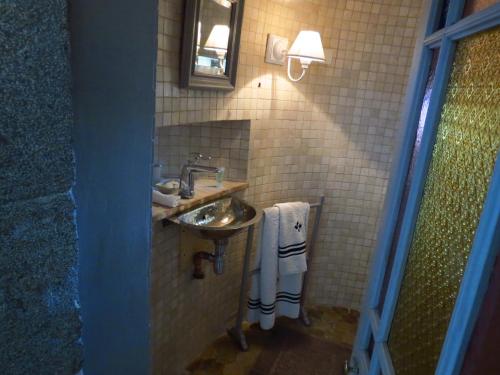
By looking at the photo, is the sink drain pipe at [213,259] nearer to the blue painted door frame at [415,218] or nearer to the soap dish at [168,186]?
the soap dish at [168,186]

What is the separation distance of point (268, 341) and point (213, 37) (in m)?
1.89

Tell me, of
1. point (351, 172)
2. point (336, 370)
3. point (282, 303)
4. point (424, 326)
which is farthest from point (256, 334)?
point (424, 326)

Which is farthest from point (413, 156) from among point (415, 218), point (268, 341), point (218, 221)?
point (268, 341)

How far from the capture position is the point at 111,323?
1.61ft

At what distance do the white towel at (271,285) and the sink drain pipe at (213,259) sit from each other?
12.9 inches

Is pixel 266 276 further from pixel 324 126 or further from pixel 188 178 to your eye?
pixel 324 126

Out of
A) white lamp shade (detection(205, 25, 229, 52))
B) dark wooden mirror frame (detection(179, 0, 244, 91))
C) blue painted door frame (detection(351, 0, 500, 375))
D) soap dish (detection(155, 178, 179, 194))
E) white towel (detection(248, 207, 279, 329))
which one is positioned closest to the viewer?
blue painted door frame (detection(351, 0, 500, 375))

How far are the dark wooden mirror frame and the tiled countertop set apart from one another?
1.74ft

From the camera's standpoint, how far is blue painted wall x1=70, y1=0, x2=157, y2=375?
0.38m

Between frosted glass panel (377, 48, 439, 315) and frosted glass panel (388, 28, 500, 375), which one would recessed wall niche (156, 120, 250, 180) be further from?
frosted glass panel (388, 28, 500, 375)

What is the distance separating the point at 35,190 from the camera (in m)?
0.35

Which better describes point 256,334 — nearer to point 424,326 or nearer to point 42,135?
point 424,326

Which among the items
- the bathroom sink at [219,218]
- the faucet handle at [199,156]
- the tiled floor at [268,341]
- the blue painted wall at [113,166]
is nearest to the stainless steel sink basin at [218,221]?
the bathroom sink at [219,218]

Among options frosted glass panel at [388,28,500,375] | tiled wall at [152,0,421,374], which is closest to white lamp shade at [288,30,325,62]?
tiled wall at [152,0,421,374]
